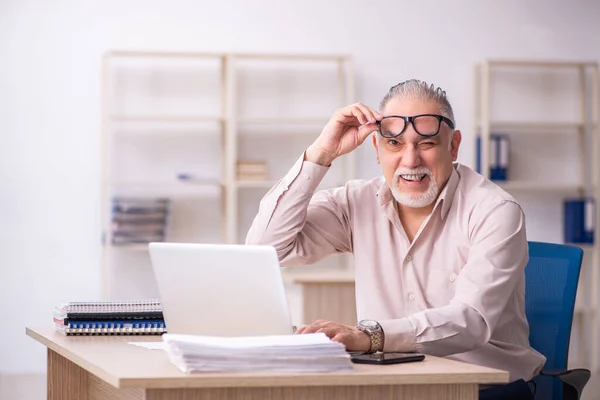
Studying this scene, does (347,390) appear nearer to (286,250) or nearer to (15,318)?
(286,250)

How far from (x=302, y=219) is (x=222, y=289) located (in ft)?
2.49

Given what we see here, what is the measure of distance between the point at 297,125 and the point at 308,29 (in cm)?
64

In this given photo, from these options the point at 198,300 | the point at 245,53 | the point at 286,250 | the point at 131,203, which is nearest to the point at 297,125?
the point at 245,53

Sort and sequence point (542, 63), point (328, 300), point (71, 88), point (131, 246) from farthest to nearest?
point (542, 63) < point (71, 88) < point (131, 246) < point (328, 300)

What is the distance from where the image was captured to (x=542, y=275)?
2422mm

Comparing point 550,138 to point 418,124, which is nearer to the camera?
point 418,124

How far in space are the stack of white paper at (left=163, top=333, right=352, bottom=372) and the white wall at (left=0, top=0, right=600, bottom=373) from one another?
4367 mm

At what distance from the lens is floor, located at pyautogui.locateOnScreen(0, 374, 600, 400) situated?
4887mm

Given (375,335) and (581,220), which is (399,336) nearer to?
(375,335)

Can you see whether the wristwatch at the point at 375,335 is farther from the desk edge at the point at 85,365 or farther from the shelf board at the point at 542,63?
the shelf board at the point at 542,63

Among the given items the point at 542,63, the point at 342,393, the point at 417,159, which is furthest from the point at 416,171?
the point at 542,63

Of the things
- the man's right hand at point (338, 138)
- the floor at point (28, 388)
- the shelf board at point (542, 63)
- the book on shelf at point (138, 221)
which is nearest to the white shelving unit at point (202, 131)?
the book on shelf at point (138, 221)

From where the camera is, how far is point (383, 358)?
1.70 meters

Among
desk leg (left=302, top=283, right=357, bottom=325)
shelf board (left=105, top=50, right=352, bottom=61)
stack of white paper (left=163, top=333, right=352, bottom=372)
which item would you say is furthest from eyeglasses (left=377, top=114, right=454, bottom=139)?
shelf board (left=105, top=50, right=352, bottom=61)
